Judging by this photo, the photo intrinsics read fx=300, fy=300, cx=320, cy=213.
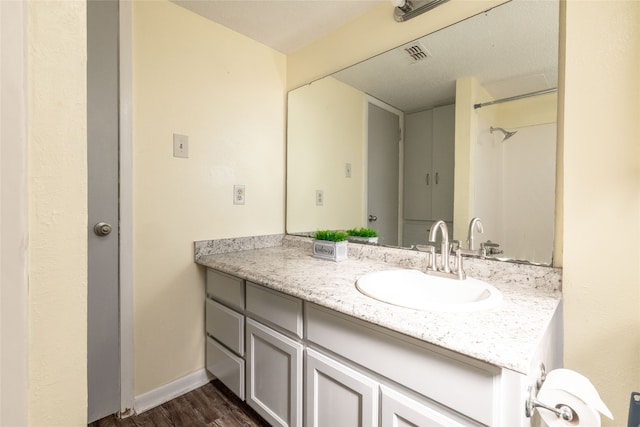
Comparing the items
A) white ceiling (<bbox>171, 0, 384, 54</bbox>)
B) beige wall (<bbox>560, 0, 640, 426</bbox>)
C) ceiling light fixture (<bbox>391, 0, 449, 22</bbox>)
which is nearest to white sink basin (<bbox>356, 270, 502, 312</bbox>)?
beige wall (<bbox>560, 0, 640, 426</bbox>)

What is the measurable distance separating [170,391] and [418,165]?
1746 mm

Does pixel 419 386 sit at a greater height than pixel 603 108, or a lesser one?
lesser

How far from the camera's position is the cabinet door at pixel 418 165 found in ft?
4.69

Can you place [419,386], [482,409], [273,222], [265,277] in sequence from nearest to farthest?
[482,409], [419,386], [265,277], [273,222]

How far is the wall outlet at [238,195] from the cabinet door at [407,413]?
51.4 inches

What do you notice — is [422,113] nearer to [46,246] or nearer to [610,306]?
[610,306]

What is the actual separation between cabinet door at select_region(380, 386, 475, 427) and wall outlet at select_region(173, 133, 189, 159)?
4.64ft

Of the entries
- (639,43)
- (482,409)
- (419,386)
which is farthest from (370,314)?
(639,43)

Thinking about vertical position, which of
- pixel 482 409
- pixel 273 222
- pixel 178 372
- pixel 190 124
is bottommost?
pixel 178 372

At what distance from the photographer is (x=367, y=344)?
35.8 inches

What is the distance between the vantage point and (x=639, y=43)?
2.81 ft

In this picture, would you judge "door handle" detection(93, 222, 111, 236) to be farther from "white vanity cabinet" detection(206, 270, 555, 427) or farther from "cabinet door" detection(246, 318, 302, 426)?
"cabinet door" detection(246, 318, 302, 426)

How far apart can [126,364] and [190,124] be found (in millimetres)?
1244

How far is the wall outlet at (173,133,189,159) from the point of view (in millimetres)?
1560
